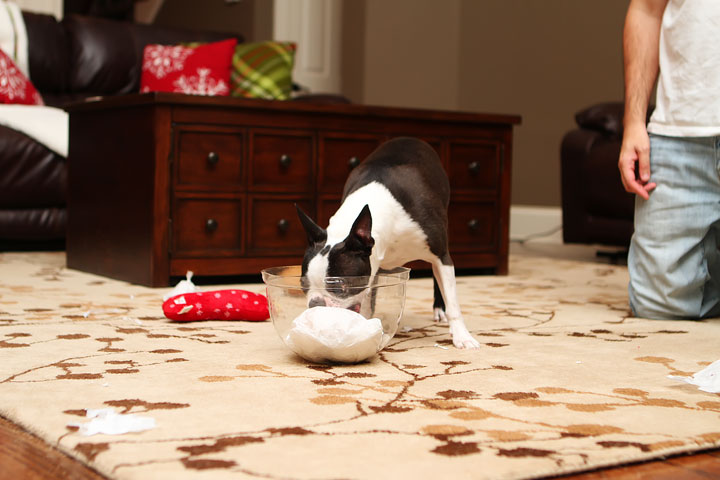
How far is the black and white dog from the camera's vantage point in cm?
151

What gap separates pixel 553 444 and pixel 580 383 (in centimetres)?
37

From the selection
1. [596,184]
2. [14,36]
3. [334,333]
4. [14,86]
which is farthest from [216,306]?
[14,36]

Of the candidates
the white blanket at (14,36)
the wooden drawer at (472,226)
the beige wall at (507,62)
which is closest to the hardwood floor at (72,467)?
the wooden drawer at (472,226)

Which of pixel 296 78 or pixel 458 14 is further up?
pixel 458 14

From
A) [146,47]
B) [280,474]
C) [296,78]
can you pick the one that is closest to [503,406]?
[280,474]

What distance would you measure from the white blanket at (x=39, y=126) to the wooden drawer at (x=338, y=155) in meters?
1.25

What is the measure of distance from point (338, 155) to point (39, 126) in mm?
1379

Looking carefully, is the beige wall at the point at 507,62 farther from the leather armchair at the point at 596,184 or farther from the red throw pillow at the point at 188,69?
the red throw pillow at the point at 188,69

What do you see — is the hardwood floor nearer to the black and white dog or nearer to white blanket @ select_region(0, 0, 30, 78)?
the black and white dog

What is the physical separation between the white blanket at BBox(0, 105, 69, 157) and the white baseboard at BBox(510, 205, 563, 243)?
8.41 feet

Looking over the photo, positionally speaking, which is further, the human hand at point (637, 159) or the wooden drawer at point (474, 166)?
the wooden drawer at point (474, 166)

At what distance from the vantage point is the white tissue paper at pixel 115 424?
1041mm

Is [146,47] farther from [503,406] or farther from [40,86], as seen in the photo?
[503,406]

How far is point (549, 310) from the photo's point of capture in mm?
2268
